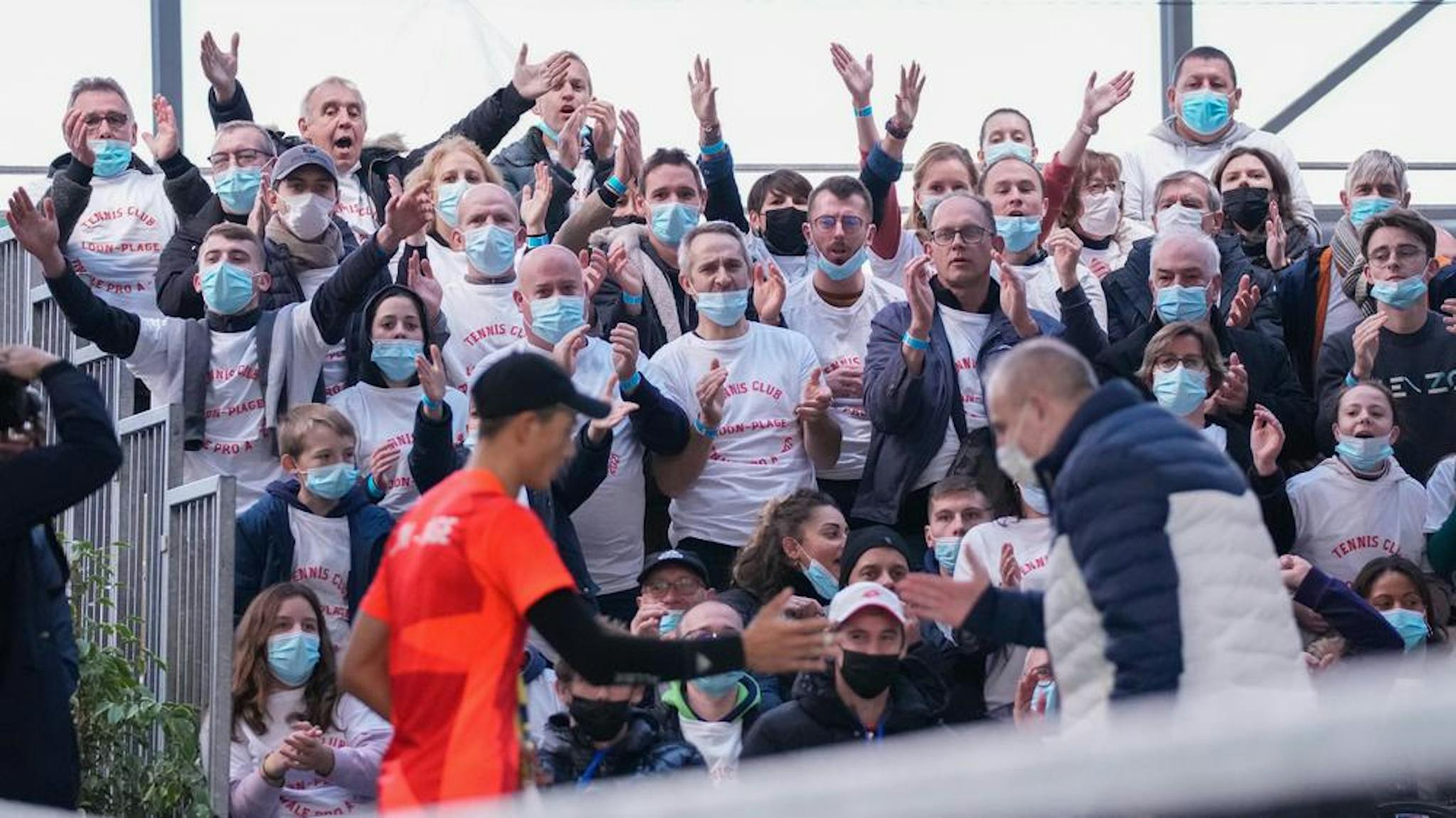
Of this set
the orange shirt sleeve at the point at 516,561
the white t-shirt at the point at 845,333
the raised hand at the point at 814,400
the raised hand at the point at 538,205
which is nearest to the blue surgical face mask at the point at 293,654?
the raised hand at the point at 814,400

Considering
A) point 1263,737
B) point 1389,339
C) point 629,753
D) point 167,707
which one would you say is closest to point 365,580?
point 167,707

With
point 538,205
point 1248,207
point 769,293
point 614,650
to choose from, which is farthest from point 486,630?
point 1248,207

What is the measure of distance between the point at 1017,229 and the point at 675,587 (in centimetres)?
242

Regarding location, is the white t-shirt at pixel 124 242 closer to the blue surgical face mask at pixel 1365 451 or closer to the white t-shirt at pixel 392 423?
the white t-shirt at pixel 392 423

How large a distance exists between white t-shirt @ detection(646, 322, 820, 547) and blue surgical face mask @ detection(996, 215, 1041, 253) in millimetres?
1187

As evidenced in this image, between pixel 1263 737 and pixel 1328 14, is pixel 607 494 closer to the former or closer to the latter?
pixel 1263 737

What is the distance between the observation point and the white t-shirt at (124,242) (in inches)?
388

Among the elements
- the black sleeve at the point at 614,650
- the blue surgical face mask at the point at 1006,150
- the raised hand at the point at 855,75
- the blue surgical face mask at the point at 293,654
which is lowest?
the blue surgical face mask at the point at 293,654

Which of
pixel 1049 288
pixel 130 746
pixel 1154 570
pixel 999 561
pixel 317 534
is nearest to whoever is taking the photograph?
pixel 1154 570

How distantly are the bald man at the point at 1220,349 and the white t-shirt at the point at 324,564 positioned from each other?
9.53 feet

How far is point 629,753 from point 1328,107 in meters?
9.85

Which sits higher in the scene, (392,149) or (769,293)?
(392,149)

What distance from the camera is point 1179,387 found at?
8938mm

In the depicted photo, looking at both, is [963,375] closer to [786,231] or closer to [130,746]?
[786,231]
